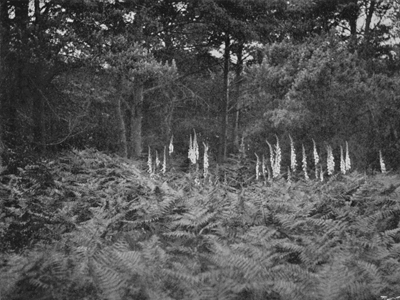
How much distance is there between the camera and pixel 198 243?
6.98 m

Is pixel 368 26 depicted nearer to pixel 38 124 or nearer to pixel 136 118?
pixel 136 118

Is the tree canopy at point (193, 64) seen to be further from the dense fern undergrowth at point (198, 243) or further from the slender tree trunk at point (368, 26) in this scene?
the dense fern undergrowth at point (198, 243)

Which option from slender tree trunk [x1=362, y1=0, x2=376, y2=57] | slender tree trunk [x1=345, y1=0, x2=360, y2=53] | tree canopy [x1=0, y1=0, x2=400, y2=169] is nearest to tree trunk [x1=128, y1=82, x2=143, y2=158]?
tree canopy [x1=0, y1=0, x2=400, y2=169]

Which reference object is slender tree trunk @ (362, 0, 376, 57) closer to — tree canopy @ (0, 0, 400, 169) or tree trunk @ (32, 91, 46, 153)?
tree canopy @ (0, 0, 400, 169)

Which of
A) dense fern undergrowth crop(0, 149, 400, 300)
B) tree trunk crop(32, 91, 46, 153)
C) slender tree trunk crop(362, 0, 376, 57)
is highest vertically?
slender tree trunk crop(362, 0, 376, 57)

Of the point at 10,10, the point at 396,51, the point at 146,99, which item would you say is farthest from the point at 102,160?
the point at 146,99

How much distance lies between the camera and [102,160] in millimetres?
15359

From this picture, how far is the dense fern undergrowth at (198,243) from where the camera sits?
16.5 ft

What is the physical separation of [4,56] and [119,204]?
5.37 metres

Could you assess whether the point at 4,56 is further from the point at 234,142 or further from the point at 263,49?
the point at 234,142

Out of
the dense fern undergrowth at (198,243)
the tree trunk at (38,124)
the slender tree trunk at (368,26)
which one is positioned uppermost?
the slender tree trunk at (368,26)

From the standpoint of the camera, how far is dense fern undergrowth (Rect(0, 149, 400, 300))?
502 centimetres

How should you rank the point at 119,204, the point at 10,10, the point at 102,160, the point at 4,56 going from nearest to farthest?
the point at 119,204 < the point at 4,56 < the point at 102,160 < the point at 10,10

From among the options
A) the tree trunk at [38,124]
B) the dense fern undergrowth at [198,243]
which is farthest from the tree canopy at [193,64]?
the dense fern undergrowth at [198,243]
